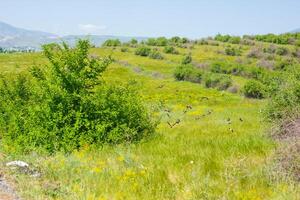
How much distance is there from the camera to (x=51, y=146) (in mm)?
12828

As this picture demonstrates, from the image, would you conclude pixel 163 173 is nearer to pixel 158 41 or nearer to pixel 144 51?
pixel 144 51

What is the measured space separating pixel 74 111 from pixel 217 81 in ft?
180

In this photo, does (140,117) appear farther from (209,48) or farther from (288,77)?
(209,48)

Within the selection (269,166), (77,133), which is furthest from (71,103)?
(269,166)

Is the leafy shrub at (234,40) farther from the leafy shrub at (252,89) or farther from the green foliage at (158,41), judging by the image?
the leafy shrub at (252,89)

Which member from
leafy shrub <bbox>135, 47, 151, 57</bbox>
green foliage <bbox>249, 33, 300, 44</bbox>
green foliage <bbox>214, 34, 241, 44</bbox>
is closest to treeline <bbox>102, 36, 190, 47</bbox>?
green foliage <bbox>214, 34, 241, 44</bbox>

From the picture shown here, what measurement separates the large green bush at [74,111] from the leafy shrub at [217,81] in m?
51.3

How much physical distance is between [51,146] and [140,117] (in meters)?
2.71

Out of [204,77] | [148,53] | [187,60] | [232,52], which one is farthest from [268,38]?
[204,77]

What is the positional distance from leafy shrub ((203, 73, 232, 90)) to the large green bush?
51.3 meters

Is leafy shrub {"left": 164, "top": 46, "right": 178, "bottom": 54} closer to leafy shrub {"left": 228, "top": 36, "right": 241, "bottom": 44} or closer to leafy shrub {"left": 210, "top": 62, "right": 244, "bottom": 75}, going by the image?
leafy shrub {"left": 228, "top": 36, "right": 241, "bottom": 44}

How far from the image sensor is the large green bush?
1294 cm

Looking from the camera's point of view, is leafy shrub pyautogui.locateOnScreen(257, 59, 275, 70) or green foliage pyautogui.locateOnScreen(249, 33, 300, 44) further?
green foliage pyautogui.locateOnScreen(249, 33, 300, 44)

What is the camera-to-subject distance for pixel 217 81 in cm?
6688
